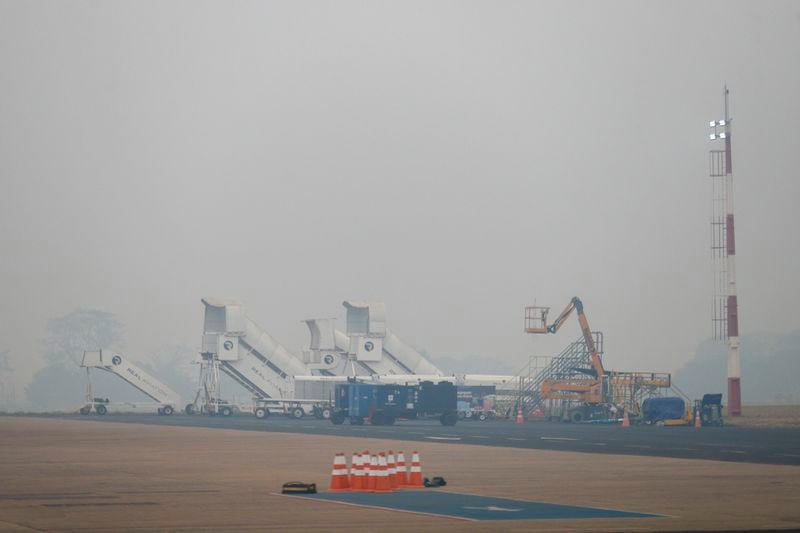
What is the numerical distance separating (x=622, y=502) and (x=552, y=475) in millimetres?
8336

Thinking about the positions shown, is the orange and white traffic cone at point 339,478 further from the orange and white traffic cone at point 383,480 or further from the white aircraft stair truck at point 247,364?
the white aircraft stair truck at point 247,364

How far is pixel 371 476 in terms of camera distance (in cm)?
3186

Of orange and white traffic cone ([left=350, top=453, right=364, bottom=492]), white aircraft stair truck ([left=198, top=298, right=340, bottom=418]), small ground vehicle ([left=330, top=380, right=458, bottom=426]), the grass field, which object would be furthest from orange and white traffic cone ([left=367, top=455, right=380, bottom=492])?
white aircraft stair truck ([left=198, top=298, right=340, bottom=418])

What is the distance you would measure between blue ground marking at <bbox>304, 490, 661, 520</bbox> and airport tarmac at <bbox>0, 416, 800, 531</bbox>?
0.07 metres

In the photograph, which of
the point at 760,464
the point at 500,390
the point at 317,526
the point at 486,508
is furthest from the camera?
the point at 500,390

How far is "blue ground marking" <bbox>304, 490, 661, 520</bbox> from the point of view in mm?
26500

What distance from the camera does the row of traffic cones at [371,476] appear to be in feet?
105

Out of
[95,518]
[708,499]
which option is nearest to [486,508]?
[708,499]

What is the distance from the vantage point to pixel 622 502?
29.4m

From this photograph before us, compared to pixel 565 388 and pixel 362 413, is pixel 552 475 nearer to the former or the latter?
pixel 362 413

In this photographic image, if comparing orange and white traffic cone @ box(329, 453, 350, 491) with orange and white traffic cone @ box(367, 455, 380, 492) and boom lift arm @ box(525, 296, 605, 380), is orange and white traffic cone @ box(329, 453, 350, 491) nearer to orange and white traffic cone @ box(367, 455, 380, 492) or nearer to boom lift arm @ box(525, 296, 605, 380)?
orange and white traffic cone @ box(367, 455, 380, 492)

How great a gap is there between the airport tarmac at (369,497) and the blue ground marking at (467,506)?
0.23ft

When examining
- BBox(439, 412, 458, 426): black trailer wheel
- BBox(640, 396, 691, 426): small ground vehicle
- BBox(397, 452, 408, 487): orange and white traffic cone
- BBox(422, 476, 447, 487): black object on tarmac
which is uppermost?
BBox(640, 396, 691, 426): small ground vehicle

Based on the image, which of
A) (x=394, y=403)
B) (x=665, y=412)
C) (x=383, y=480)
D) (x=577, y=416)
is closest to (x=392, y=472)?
(x=383, y=480)
